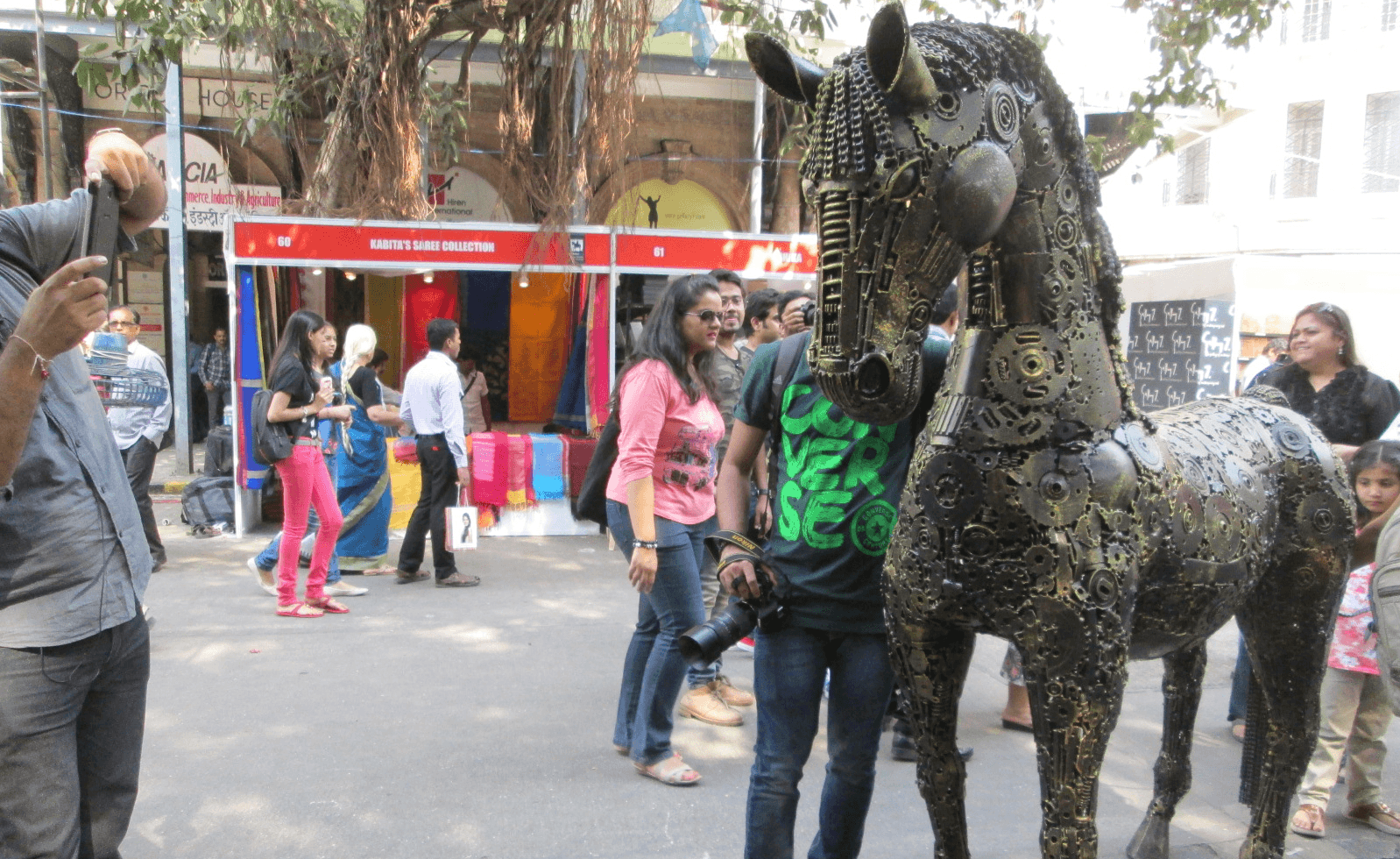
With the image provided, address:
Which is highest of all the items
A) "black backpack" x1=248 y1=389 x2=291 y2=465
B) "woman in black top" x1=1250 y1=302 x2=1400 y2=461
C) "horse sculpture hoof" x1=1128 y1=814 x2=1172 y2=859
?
"woman in black top" x1=1250 y1=302 x2=1400 y2=461

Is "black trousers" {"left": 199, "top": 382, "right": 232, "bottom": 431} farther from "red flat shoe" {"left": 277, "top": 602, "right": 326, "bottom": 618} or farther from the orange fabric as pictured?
"red flat shoe" {"left": 277, "top": 602, "right": 326, "bottom": 618}

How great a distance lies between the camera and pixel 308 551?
6.93 metres

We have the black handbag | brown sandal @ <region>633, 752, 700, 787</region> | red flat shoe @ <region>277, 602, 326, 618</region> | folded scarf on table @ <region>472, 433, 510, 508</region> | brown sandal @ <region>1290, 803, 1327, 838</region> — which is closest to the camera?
brown sandal @ <region>1290, 803, 1327, 838</region>

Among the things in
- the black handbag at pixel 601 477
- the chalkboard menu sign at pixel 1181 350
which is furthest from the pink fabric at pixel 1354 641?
the chalkboard menu sign at pixel 1181 350

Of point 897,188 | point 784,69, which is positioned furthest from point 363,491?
point 897,188

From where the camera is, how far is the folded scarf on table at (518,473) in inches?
322

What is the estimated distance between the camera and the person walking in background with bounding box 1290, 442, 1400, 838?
349 centimetres

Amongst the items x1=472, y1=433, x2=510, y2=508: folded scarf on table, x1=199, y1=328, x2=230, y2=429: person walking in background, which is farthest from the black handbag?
x1=199, y1=328, x2=230, y2=429: person walking in background

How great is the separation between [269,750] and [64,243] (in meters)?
2.50

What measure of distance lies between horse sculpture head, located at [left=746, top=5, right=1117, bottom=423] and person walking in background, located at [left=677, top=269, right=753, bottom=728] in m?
2.14

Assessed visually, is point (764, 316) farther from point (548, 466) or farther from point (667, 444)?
point (548, 466)

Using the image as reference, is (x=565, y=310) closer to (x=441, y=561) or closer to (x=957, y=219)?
(x=441, y=561)

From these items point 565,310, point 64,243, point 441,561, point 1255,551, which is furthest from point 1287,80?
point 64,243

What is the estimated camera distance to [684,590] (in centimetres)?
358
